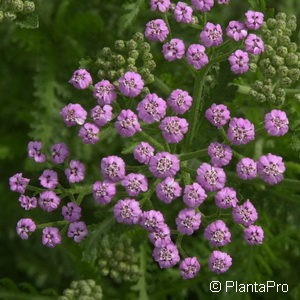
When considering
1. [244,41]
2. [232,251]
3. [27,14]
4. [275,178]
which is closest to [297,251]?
[232,251]

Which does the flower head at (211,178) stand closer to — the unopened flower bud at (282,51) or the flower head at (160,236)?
the flower head at (160,236)

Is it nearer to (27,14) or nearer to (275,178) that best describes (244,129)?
(275,178)

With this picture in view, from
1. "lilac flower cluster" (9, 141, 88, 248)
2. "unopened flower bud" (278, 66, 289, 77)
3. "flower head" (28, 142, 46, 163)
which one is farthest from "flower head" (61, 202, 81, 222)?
"unopened flower bud" (278, 66, 289, 77)

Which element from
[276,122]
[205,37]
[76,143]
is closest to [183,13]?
[205,37]

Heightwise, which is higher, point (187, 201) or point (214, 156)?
point (214, 156)

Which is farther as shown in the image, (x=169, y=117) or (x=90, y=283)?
(x=90, y=283)

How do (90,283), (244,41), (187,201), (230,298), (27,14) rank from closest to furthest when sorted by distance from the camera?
(187,201) → (244,41) → (27,14) → (90,283) → (230,298)

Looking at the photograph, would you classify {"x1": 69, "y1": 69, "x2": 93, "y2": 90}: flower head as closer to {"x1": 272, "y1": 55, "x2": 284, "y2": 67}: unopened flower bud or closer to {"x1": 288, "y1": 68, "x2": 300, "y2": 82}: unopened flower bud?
{"x1": 272, "y1": 55, "x2": 284, "y2": 67}: unopened flower bud
